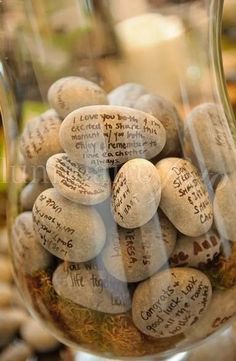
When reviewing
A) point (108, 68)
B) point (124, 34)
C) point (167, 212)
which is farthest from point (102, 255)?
point (124, 34)

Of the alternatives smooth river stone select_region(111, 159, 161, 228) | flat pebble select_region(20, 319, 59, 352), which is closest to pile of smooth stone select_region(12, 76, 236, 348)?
smooth river stone select_region(111, 159, 161, 228)

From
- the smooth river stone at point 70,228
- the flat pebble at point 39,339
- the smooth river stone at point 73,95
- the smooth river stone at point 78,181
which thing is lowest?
the flat pebble at point 39,339

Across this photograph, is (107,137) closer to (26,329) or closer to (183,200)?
(183,200)

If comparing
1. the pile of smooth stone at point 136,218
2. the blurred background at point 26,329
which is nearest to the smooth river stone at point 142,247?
the pile of smooth stone at point 136,218

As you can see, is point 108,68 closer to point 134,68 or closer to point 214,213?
point 134,68

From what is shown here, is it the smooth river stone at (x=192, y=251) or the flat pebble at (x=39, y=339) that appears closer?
the smooth river stone at (x=192, y=251)

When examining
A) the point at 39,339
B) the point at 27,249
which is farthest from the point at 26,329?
the point at 27,249

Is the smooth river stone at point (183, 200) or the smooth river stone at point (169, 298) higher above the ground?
the smooth river stone at point (183, 200)

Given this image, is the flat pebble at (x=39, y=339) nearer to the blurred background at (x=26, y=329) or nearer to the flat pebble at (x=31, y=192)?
the blurred background at (x=26, y=329)
